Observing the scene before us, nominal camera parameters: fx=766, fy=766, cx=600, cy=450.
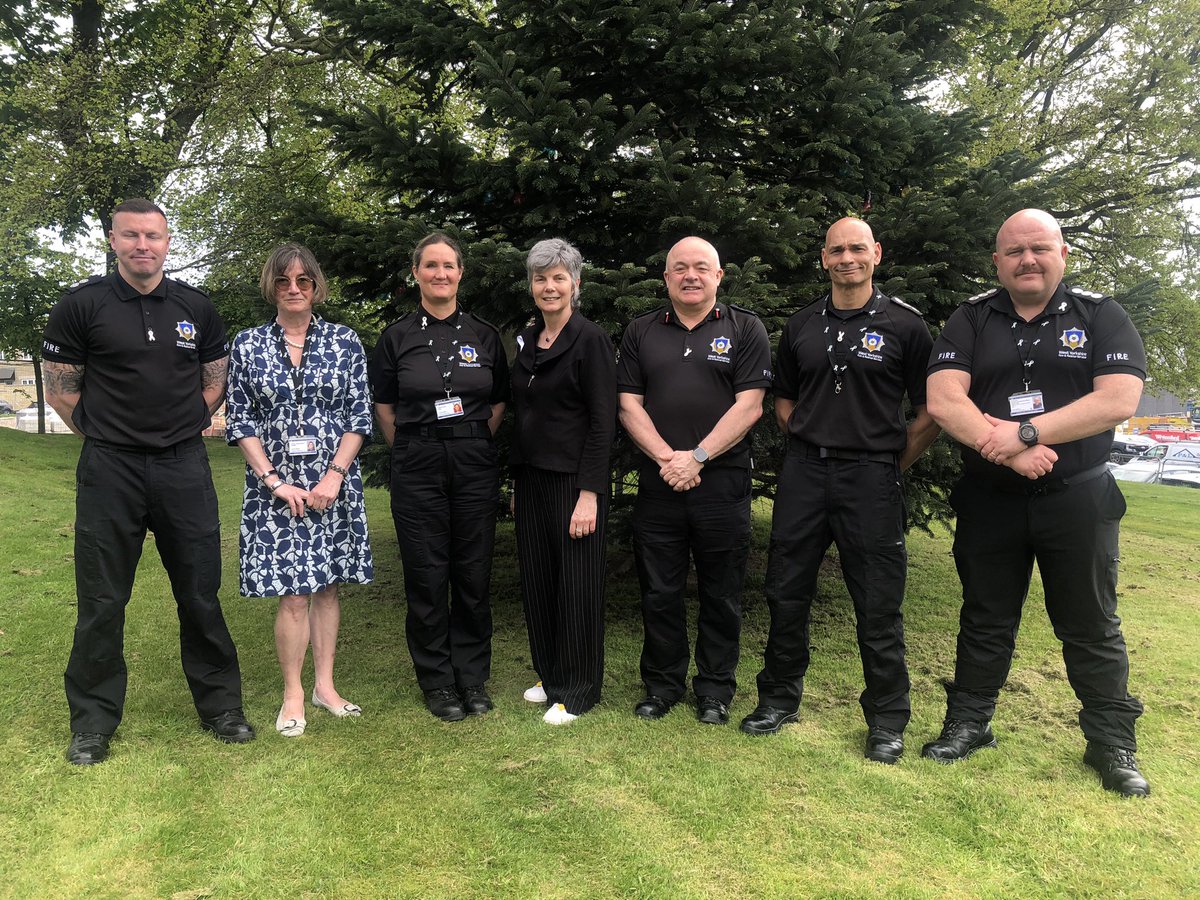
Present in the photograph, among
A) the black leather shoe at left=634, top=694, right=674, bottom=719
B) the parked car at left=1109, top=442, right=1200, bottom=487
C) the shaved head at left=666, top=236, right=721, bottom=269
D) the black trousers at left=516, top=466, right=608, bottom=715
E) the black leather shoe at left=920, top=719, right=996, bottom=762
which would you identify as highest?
the shaved head at left=666, top=236, right=721, bottom=269

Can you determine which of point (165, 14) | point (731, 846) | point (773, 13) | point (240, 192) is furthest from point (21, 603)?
point (165, 14)

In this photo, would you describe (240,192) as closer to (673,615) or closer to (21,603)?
(21,603)

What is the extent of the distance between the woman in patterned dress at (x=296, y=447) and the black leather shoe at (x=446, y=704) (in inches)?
23.7

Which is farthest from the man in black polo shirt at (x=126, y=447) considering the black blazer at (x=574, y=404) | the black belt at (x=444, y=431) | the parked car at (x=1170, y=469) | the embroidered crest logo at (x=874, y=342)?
the parked car at (x=1170, y=469)

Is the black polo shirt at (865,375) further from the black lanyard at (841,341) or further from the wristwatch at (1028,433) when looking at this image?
the wristwatch at (1028,433)

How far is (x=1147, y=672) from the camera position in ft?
14.9

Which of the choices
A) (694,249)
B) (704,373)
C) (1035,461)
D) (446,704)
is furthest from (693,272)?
(446,704)

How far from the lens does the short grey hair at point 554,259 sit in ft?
11.8

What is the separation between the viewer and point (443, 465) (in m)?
3.69

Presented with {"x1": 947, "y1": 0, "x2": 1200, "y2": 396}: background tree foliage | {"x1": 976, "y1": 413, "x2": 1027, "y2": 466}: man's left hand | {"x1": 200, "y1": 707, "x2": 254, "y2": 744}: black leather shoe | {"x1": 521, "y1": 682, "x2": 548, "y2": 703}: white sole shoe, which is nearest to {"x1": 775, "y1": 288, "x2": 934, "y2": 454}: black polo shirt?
{"x1": 976, "y1": 413, "x2": 1027, "y2": 466}: man's left hand

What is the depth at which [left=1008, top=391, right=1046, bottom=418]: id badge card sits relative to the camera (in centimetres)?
307

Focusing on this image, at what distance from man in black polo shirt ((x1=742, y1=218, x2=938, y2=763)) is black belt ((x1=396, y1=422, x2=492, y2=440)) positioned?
1487 millimetres

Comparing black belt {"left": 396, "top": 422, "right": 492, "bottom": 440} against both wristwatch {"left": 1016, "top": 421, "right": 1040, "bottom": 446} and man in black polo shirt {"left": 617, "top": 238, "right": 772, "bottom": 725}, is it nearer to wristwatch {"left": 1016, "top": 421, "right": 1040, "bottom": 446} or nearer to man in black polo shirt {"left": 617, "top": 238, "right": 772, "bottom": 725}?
man in black polo shirt {"left": 617, "top": 238, "right": 772, "bottom": 725}

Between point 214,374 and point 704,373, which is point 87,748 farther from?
point 704,373
